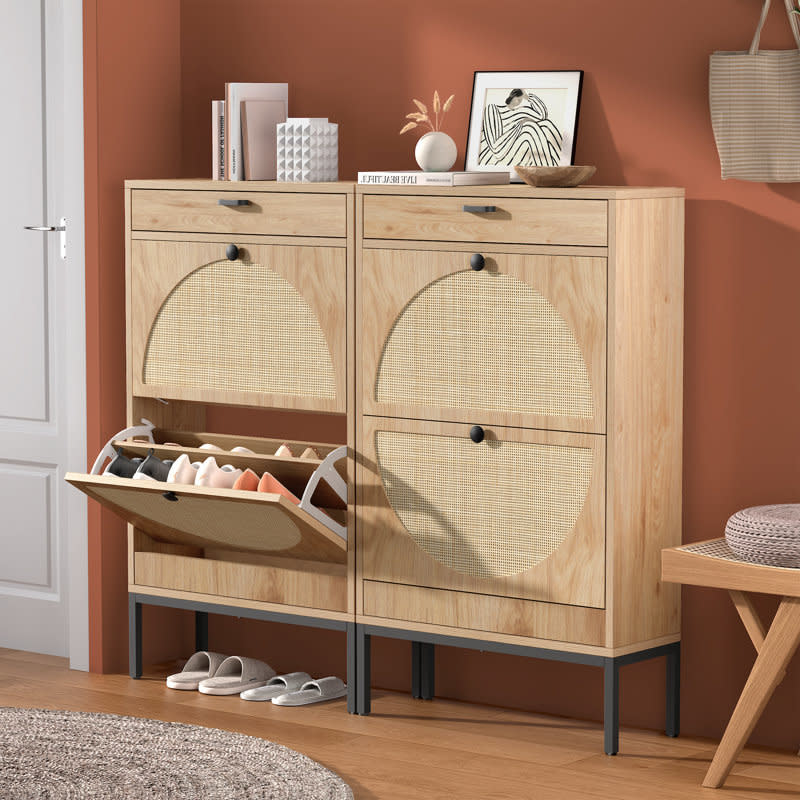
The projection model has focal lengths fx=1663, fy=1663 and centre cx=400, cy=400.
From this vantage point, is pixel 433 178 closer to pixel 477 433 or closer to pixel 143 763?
pixel 477 433

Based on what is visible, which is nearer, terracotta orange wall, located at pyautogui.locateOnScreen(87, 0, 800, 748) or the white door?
terracotta orange wall, located at pyautogui.locateOnScreen(87, 0, 800, 748)

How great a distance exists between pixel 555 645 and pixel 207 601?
1075mm

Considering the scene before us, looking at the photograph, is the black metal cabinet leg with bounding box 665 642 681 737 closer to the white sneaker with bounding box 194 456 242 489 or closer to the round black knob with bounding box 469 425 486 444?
the round black knob with bounding box 469 425 486 444

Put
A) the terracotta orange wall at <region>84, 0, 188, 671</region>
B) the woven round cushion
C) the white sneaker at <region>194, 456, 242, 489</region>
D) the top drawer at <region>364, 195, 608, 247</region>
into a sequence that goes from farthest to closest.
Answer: the terracotta orange wall at <region>84, 0, 188, 671</region> < the white sneaker at <region>194, 456, 242, 489</region> < the top drawer at <region>364, 195, 608, 247</region> < the woven round cushion

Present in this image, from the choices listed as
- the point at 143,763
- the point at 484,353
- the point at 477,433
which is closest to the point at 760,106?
the point at 484,353

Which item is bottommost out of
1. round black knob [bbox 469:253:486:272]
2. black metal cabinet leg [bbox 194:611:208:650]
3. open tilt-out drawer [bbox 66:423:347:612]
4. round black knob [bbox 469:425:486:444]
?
black metal cabinet leg [bbox 194:611:208:650]

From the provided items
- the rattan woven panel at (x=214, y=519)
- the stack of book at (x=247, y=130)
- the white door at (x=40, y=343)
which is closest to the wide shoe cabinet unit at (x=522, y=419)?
the rattan woven panel at (x=214, y=519)

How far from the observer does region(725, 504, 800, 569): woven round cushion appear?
3.78 metres

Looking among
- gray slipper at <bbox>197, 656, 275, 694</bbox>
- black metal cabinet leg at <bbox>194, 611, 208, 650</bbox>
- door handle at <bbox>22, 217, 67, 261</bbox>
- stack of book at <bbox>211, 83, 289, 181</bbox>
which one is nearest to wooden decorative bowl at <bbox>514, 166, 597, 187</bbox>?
stack of book at <bbox>211, 83, 289, 181</bbox>

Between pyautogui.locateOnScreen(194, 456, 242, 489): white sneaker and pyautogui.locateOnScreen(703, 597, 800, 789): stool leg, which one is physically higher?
pyautogui.locateOnScreen(194, 456, 242, 489): white sneaker

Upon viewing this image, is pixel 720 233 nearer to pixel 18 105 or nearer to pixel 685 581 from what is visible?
pixel 685 581

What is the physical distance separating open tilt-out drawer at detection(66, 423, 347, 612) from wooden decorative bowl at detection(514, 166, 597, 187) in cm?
88

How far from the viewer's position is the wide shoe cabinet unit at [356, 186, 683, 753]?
4047 mm

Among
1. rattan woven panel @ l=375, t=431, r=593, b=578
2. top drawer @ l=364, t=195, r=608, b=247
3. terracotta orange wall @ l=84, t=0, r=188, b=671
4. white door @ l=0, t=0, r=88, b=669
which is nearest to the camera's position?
top drawer @ l=364, t=195, r=608, b=247
